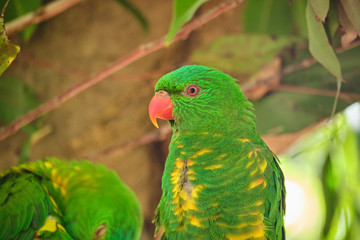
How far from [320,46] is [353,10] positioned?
0.42 feet

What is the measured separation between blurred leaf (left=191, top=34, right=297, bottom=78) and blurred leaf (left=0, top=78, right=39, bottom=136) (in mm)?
999

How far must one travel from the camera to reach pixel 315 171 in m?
2.02

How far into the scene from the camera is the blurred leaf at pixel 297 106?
6.05 feet

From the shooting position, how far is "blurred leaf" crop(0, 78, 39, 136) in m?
2.15

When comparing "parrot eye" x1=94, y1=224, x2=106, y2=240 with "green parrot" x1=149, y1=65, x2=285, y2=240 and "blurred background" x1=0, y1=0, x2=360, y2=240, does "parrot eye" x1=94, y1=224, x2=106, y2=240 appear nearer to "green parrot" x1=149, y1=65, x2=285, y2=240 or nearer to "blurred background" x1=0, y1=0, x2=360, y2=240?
"green parrot" x1=149, y1=65, x2=285, y2=240

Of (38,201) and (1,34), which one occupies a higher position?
(1,34)

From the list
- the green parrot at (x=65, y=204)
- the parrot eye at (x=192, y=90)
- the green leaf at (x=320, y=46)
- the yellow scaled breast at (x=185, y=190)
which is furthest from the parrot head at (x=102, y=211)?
the green leaf at (x=320, y=46)

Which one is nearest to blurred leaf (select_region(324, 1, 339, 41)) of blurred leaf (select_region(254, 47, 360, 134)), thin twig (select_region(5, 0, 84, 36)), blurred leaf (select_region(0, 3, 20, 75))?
blurred leaf (select_region(254, 47, 360, 134))

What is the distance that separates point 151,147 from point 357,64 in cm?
143

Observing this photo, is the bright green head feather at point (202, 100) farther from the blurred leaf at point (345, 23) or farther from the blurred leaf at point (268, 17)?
the blurred leaf at point (268, 17)

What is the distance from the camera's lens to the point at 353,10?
1058mm

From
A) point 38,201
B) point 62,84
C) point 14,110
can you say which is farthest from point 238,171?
point 62,84

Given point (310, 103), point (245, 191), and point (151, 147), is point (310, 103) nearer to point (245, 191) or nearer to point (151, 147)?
point (245, 191)

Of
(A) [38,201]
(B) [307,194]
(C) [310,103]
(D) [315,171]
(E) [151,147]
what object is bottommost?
(B) [307,194]
